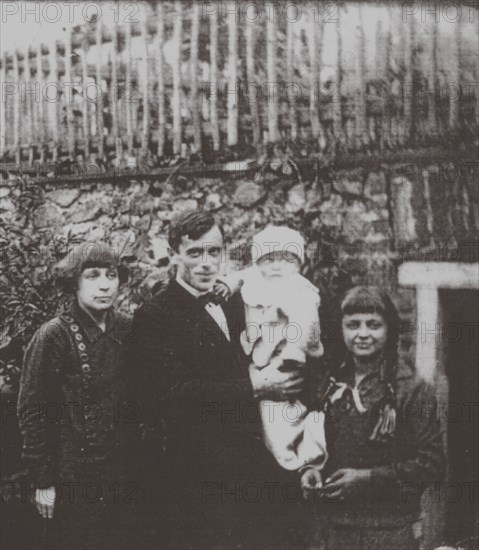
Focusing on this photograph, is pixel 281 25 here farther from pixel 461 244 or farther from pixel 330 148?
pixel 461 244

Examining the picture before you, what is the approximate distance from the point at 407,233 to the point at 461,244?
0.99 feet

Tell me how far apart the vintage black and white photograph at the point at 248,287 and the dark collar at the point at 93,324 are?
0.01 metres

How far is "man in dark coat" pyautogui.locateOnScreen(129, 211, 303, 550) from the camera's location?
15.2 feet

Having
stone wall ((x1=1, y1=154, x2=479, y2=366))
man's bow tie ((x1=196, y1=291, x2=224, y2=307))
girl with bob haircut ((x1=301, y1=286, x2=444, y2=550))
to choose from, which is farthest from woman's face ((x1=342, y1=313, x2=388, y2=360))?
man's bow tie ((x1=196, y1=291, x2=224, y2=307))

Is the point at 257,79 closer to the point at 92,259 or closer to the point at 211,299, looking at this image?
the point at 211,299

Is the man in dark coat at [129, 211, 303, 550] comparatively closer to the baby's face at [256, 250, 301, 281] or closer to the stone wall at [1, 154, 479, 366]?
the stone wall at [1, 154, 479, 366]

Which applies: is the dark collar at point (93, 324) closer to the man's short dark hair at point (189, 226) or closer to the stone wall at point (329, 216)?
the stone wall at point (329, 216)

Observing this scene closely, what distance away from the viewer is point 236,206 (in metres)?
4.68

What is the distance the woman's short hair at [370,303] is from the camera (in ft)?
15.3

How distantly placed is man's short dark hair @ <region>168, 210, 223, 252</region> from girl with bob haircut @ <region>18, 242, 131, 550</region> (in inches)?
12.7

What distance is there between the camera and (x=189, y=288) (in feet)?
15.4

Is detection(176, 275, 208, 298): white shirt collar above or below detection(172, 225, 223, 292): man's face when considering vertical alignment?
below

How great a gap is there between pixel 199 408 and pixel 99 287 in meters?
0.86

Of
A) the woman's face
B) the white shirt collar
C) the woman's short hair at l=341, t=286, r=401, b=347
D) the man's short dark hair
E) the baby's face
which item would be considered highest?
the man's short dark hair
